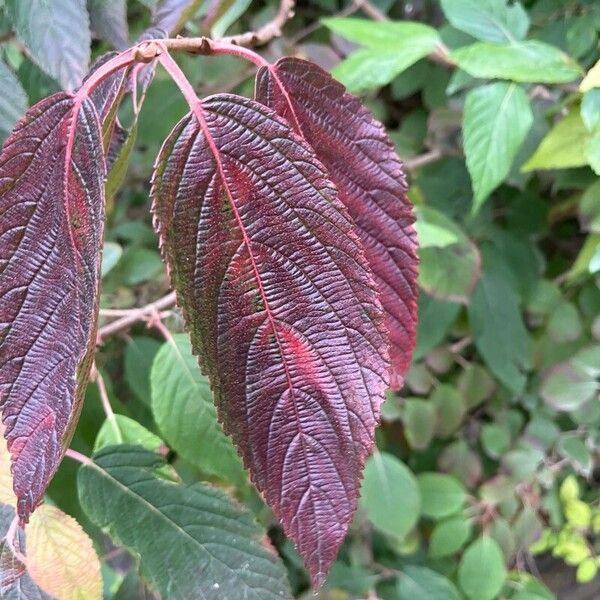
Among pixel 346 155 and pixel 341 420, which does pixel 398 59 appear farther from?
pixel 341 420

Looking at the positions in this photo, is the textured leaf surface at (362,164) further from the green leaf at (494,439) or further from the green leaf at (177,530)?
the green leaf at (494,439)

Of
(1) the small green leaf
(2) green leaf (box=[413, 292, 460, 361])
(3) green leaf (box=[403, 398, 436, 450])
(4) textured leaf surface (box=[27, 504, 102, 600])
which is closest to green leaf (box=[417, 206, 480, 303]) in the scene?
(2) green leaf (box=[413, 292, 460, 361])

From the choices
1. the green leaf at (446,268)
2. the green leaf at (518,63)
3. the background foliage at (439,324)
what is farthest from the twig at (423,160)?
the green leaf at (518,63)

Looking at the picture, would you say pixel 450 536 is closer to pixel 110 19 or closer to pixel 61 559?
pixel 61 559

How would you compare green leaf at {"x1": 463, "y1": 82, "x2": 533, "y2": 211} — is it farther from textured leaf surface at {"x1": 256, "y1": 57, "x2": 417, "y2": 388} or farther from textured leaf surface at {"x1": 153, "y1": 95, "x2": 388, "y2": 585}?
textured leaf surface at {"x1": 153, "y1": 95, "x2": 388, "y2": 585}

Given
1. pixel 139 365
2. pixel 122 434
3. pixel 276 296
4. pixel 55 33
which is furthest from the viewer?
pixel 139 365

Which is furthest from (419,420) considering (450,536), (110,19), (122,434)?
(110,19)

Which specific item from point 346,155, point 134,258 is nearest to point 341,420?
point 346,155
